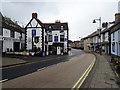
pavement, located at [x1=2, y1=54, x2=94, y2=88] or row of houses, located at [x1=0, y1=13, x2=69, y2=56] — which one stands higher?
row of houses, located at [x1=0, y1=13, x2=69, y2=56]

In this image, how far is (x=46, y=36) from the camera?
82.0 feet

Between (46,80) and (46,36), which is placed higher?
(46,36)

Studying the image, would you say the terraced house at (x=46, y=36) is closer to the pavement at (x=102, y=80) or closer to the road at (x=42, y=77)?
the road at (x=42, y=77)

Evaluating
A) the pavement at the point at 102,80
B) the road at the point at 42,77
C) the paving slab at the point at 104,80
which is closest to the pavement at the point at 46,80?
the road at the point at 42,77

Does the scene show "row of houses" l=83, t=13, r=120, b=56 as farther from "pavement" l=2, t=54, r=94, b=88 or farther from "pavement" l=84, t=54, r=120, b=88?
"pavement" l=2, t=54, r=94, b=88

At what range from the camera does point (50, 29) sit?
26.4 m

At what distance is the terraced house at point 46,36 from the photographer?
2192 centimetres

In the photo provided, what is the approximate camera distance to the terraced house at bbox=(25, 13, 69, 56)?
71.9 feet

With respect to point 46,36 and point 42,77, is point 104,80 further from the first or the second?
point 46,36

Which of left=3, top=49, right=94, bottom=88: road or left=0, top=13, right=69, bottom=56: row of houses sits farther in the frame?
left=0, top=13, right=69, bottom=56: row of houses

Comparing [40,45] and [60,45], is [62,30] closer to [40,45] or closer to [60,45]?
[60,45]

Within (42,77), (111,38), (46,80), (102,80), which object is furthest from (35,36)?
(111,38)

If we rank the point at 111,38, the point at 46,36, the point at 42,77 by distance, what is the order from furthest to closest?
the point at 46,36 → the point at 111,38 → the point at 42,77

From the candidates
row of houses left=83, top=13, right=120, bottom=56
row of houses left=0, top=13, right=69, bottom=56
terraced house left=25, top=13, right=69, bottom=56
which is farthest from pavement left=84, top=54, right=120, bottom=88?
terraced house left=25, top=13, right=69, bottom=56
